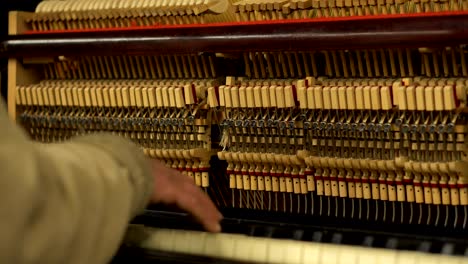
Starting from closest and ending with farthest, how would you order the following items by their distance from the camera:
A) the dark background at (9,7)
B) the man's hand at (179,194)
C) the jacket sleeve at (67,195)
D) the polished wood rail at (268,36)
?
the jacket sleeve at (67,195)
the man's hand at (179,194)
the polished wood rail at (268,36)
the dark background at (9,7)

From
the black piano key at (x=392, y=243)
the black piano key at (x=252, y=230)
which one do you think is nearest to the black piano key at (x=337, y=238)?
the black piano key at (x=392, y=243)

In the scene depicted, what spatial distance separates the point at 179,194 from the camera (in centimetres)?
233

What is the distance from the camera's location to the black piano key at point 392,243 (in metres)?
2.46

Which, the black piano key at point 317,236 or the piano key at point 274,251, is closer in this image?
the piano key at point 274,251

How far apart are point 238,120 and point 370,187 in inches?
21.3

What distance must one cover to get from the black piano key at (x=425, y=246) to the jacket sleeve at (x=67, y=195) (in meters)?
0.79

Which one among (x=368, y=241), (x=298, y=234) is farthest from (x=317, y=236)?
(x=368, y=241)

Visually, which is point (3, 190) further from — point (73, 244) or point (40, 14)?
point (40, 14)

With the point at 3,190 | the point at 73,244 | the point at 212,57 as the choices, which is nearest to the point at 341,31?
the point at 212,57

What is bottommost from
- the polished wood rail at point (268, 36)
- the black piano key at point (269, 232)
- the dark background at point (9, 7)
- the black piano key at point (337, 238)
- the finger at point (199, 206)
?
the black piano key at point (337, 238)

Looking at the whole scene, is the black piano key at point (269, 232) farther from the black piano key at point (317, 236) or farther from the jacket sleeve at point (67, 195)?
the jacket sleeve at point (67, 195)

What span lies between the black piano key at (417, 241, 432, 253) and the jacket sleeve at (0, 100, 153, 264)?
789 millimetres

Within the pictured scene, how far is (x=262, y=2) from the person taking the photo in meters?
Result: 3.29

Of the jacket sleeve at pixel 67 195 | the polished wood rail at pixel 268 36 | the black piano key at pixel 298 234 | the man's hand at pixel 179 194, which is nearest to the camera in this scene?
the jacket sleeve at pixel 67 195
